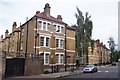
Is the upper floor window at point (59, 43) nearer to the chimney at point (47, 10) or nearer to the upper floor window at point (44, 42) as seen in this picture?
the upper floor window at point (44, 42)

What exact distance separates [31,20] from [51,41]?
208 inches

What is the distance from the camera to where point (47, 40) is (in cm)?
4241

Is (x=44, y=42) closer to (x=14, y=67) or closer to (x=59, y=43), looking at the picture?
(x=59, y=43)

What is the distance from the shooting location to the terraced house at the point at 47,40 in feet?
133

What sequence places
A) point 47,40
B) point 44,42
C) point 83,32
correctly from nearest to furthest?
point 44,42 < point 47,40 < point 83,32

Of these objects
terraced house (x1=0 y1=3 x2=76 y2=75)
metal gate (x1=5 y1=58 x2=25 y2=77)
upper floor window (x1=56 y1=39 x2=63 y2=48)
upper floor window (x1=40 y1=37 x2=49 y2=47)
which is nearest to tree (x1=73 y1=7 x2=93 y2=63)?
terraced house (x1=0 y1=3 x2=76 y2=75)

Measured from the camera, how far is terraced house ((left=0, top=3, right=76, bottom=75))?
133 ft

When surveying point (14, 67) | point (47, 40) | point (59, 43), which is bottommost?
point (14, 67)

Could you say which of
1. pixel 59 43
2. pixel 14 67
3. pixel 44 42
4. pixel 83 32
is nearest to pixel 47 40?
pixel 44 42

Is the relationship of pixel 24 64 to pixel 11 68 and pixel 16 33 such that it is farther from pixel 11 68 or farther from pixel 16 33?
pixel 16 33

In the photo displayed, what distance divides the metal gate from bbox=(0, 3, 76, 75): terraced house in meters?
5.82

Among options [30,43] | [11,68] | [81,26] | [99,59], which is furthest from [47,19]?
[99,59]

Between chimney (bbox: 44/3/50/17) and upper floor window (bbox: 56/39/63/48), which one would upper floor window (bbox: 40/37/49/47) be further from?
chimney (bbox: 44/3/50/17)

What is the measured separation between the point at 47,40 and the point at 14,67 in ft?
41.2
